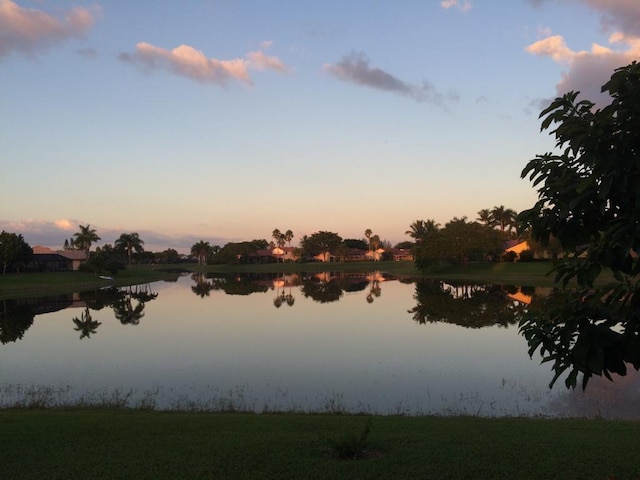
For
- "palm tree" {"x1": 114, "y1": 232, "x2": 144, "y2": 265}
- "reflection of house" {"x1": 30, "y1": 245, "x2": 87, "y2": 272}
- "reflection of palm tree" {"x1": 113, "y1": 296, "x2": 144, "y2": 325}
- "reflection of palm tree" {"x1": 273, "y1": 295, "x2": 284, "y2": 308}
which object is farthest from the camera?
"palm tree" {"x1": 114, "y1": 232, "x2": 144, "y2": 265}

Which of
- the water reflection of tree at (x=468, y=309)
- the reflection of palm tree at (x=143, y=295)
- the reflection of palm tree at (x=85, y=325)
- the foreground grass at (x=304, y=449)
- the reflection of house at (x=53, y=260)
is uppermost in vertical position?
the reflection of house at (x=53, y=260)

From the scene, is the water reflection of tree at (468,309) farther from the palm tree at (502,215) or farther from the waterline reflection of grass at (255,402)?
the palm tree at (502,215)

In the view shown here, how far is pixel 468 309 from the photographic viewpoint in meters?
40.3

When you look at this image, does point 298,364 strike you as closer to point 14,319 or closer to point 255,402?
point 255,402

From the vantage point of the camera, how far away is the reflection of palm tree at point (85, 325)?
102ft

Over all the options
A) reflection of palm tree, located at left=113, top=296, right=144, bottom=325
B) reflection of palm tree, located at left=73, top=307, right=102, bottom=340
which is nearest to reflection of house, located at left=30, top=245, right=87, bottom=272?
reflection of palm tree, located at left=113, top=296, right=144, bottom=325

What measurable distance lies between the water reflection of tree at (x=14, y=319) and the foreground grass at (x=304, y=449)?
73.8 ft

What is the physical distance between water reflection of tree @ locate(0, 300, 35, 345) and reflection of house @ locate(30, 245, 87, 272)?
60568 mm

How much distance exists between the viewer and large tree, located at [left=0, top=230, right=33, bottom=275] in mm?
78562

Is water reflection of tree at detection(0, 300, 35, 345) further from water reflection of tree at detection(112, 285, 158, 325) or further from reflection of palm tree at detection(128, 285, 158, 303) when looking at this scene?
reflection of palm tree at detection(128, 285, 158, 303)

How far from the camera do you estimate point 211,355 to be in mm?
23094

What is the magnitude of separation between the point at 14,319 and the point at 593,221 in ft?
138

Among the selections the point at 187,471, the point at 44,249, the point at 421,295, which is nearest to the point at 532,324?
the point at 187,471

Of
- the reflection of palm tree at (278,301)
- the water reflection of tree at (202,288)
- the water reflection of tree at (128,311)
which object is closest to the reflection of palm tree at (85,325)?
the water reflection of tree at (128,311)
